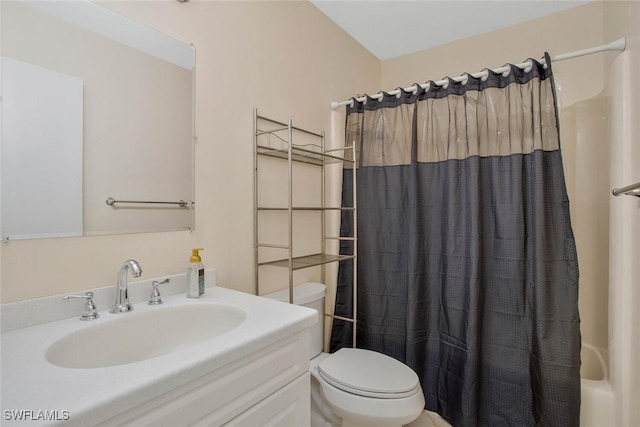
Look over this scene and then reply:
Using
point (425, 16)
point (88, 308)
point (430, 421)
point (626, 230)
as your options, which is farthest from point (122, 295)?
point (425, 16)

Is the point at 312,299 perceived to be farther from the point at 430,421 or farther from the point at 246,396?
the point at 430,421

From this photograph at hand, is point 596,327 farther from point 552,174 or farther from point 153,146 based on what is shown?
point 153,146

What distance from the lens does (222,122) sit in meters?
1.38

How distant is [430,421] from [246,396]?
138cm

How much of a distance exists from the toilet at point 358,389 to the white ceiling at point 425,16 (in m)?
1.77

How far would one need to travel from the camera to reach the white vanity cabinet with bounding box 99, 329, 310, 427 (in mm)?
636

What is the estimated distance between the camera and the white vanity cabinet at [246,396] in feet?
2.09

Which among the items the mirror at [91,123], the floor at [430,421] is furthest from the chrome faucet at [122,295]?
the floor at [430,421]

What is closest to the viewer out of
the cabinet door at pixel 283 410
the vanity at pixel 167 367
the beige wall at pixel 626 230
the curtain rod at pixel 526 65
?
the vanity at pixel 167 367

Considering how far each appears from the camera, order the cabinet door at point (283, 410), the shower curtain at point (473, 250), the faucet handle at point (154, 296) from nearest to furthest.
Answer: the cabinet door at point (283, 410) → the faucet handle at point (154, 296) → the shower curtain at point (473, 250)

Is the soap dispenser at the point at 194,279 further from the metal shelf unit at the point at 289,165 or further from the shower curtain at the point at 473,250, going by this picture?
the shower curtain at the point at 473,250

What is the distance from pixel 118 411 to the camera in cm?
55

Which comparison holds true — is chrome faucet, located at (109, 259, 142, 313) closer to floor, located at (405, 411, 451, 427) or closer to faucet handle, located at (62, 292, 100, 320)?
faucet handle, located at (62, 292, 100, 320)

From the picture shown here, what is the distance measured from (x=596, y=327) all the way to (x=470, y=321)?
2.96 feet
